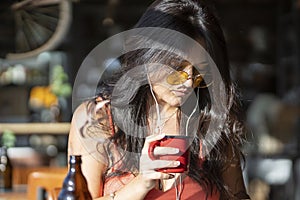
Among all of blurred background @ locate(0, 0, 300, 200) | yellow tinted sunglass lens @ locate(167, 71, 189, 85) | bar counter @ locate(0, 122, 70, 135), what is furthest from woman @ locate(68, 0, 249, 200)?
blurred background @ locate(0, 0, 300, 200)

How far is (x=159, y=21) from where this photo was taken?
1602 millimetres

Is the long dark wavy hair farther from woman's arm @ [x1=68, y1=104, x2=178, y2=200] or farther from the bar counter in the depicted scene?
the bar counter

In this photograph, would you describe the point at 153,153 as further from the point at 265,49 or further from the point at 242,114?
the point at 265,49

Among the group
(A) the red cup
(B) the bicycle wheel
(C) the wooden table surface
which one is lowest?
(C) the wooden table surface

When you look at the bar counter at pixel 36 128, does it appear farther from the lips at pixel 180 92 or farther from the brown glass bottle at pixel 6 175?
the lips at pixel 180 92

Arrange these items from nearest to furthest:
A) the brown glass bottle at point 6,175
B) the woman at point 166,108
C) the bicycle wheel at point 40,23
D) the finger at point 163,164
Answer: the finger at point 163,164
the woman at point 166,108
the brown glass bottle at point 6,175
the bicycle wheel at point 40,23

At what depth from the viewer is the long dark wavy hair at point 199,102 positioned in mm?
1604

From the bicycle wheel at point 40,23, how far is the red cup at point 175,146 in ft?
8.57

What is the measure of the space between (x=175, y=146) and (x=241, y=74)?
12.9 ft

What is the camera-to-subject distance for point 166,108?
1608mm

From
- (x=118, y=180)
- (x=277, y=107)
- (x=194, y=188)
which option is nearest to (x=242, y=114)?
(x=194, y=188)

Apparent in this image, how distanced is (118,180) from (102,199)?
0.28 ft

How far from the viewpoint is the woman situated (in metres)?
1.57

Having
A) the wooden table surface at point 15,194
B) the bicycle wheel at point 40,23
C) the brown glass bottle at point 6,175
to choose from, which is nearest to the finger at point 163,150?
the wooden table surface at point 15,194
